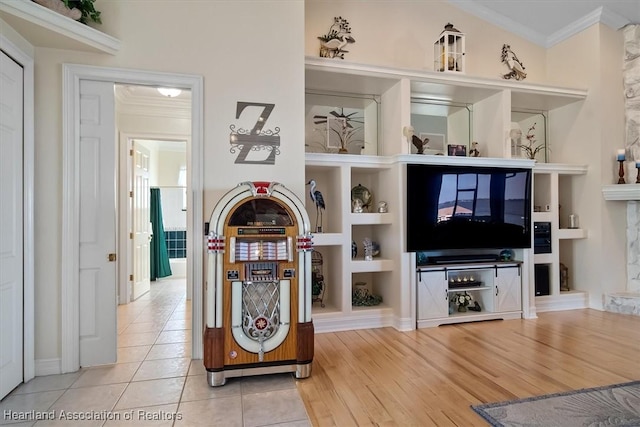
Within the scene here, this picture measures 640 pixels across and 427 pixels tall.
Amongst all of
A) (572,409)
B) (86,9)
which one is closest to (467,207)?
(572,409)

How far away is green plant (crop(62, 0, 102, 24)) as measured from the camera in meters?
2.52

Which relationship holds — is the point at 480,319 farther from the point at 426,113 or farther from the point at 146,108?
the point at 146,108

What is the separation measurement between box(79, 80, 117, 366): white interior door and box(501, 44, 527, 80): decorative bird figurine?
4903 millimetres

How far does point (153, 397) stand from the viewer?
2.27 metres

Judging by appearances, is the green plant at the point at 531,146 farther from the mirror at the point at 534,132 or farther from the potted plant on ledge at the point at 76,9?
the potted plant on ledge at the point at 76,9

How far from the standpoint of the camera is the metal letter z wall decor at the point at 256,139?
2.91 meters

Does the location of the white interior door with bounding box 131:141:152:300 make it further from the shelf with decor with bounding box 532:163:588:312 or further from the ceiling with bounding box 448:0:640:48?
the shelf with decor with bounding box 532:163:588:312

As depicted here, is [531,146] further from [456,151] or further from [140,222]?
[140,222]

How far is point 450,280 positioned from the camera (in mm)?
3992

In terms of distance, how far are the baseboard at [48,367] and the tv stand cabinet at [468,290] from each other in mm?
3330

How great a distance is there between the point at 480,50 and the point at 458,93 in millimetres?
1052

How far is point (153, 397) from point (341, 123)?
3.44m

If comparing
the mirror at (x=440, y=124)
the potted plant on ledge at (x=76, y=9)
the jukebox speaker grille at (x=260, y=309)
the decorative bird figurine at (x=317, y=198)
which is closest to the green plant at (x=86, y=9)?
the potted plant on ledge at (x=76, y=9)

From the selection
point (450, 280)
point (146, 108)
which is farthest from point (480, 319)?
point (146, 108)
